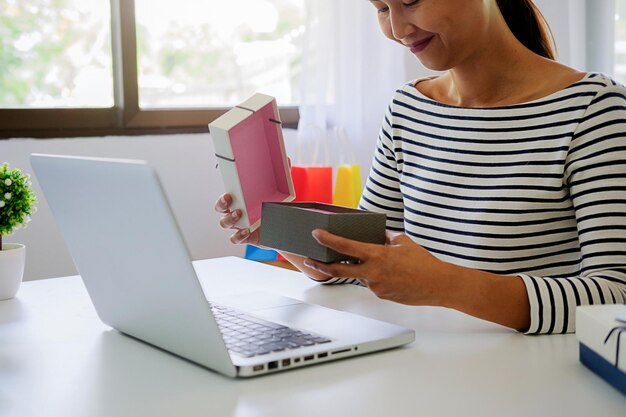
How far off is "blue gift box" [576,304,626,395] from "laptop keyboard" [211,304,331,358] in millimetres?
281

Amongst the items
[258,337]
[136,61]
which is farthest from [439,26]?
[136,61]

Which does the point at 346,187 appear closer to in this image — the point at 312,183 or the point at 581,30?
the point at 312,183

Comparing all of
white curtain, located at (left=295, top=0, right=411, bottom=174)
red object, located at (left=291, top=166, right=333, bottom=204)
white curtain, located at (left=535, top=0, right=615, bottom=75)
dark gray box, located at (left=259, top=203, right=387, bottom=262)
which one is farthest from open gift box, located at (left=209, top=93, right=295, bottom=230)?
white curtain, located at (left=535, top=0, right=615, bottom=75)

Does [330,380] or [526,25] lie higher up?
[526,25]

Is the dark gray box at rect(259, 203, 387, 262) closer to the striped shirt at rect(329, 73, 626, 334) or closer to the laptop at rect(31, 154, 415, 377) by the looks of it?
the laptop at rect(31, 154, 415, 377)

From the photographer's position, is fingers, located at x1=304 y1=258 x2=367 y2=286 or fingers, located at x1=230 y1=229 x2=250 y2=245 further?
fingers, located at x1=230 y1=229 x2=250 y2=245

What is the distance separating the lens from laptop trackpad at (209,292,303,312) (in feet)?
3.70

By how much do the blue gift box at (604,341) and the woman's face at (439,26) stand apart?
601 millimetres

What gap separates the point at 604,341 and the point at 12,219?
0.94 m

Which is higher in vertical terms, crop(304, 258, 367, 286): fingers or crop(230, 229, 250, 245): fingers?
crop(304, 258, 367, 286): fingers

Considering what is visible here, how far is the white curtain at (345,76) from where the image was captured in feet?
9.68

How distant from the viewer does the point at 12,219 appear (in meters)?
1.32

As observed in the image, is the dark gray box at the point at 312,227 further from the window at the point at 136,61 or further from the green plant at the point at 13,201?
the window at the point at 136,61

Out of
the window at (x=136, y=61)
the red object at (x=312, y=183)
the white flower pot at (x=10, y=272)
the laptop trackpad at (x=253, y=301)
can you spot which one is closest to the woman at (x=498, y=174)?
the laptop trackpad at (x=253, y=301)
